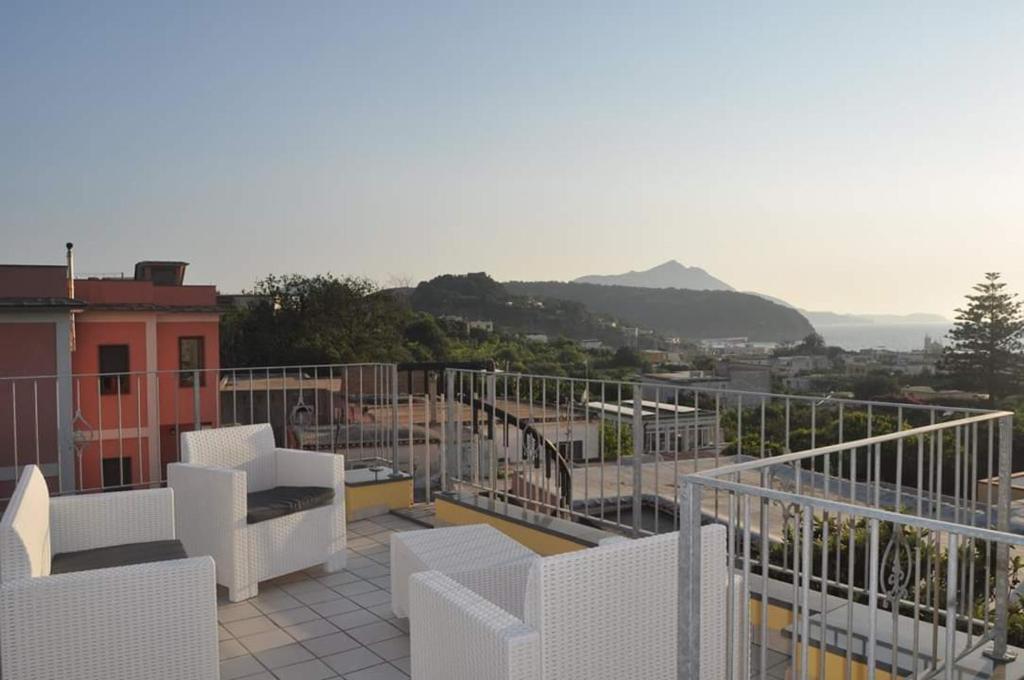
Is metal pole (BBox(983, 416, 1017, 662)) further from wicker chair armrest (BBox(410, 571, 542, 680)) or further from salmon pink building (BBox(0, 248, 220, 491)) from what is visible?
salmon pink building (BBox(0, 248, 220, 491))

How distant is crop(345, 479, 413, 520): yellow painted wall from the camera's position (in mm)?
5719

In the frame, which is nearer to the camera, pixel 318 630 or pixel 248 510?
pixel 318 630

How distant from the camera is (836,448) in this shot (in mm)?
2270

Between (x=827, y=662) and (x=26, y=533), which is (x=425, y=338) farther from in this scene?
(x=827, y=662)

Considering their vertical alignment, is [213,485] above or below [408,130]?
below

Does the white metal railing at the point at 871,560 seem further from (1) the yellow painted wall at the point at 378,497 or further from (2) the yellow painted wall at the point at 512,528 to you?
(1) the yellow painted wall at the point at 378,497

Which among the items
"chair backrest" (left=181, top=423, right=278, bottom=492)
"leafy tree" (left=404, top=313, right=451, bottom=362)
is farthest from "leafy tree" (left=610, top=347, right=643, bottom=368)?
"chair backrest" (left=181, top=423, right=278, bottom=492)

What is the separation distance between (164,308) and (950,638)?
29.9 m

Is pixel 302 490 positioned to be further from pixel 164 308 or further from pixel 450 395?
pixel 164 308

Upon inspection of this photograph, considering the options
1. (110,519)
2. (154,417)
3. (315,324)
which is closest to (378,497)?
(110,519)

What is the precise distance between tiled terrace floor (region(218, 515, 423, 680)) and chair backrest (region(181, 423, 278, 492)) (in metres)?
0.67

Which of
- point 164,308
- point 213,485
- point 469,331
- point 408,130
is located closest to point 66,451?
point 213,485

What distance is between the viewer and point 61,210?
23.1 metres

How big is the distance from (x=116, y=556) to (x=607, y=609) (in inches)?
87.2
